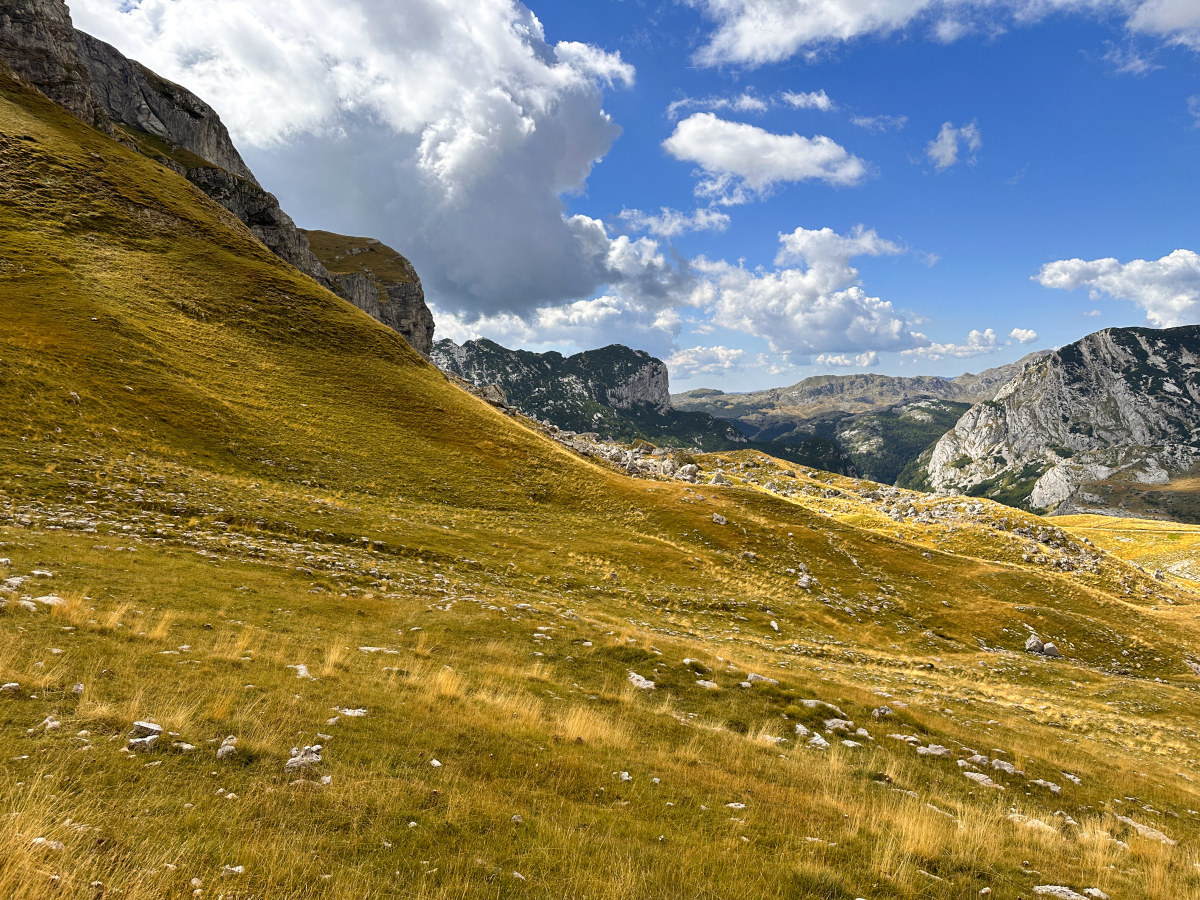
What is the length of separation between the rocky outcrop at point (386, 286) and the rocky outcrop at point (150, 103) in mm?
32892

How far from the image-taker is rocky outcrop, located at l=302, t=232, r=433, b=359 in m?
159

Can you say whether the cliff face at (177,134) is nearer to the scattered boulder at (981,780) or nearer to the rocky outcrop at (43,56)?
the rocky outcrop at (43,56)

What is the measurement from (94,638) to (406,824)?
34.0 ft

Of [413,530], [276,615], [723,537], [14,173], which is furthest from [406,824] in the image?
[14,173]

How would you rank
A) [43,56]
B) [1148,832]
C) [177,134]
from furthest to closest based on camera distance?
[177,134] → [43,56] → [1148,832]

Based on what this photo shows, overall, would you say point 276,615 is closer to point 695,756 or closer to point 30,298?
point 695,756

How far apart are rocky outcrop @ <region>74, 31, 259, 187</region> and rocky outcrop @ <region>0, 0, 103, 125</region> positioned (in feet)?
40.1

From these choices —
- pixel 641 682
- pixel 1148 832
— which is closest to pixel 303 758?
pixel 641 682

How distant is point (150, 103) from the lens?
131 m

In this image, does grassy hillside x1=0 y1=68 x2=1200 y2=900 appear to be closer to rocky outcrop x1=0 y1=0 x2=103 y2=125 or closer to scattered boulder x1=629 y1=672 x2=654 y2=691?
scattered boulder x1=629 y1=672 x2=654 y2=691

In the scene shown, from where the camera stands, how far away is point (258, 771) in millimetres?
8266

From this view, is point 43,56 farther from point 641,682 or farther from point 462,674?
point 641,682

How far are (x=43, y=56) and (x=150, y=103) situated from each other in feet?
112

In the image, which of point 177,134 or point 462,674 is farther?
point 177,134
